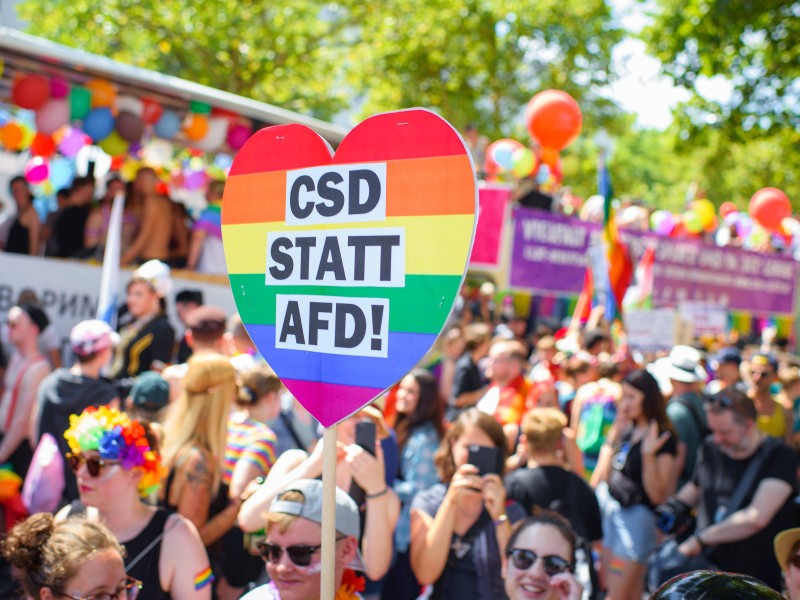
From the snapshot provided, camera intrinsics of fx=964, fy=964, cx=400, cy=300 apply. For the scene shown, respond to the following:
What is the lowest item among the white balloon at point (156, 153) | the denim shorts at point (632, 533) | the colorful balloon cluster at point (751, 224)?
the denim shorts at point (632, 533)

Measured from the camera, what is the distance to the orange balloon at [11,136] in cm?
1146

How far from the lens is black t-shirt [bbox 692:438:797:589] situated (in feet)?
14.5

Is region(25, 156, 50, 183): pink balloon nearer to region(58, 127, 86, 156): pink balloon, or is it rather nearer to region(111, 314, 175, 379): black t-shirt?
region(58, 127, 86, 156): pink balloon

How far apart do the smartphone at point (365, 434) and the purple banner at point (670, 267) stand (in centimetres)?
791

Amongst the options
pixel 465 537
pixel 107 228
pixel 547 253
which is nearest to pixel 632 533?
pixel 465 537

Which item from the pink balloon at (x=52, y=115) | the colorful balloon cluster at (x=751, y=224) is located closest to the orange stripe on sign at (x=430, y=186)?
the pink balloon at (x=52, y=115)

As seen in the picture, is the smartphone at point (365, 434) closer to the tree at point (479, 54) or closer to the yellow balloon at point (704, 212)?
the yellow balloon at point (704, 212)

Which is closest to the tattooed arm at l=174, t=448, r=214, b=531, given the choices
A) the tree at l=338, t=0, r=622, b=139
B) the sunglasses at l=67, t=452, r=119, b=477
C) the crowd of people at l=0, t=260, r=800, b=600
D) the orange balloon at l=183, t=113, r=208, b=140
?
the crowd of people at l=0, t=260, r=800, b=600

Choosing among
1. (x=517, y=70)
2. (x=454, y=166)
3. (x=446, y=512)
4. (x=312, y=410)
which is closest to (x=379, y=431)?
(x=446, y=512)

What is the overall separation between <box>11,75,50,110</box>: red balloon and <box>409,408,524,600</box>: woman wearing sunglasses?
17.6ft

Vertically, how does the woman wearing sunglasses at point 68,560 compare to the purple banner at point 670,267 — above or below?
below

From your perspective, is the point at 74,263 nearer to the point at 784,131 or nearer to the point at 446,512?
the point at 446,512

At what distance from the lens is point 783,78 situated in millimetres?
10492

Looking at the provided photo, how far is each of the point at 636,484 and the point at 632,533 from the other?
0.84 feet
